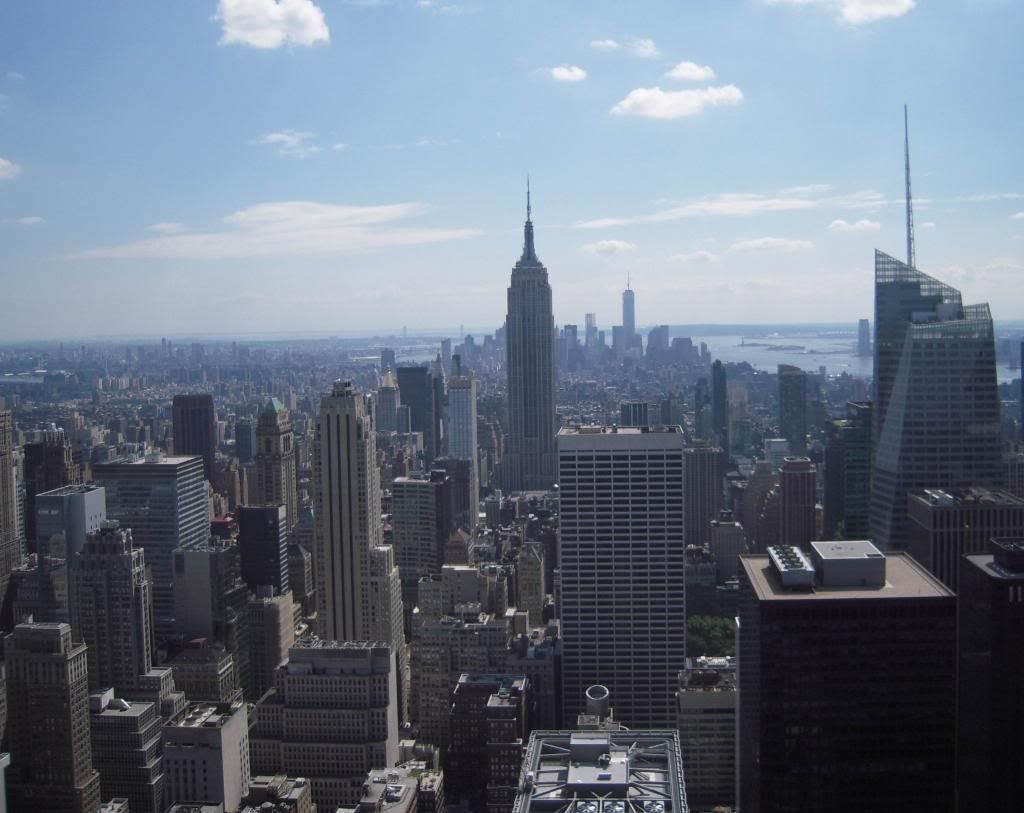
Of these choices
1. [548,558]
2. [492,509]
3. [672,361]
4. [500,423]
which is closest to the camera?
[548,558]

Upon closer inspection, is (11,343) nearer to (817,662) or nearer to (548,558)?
(548,558)

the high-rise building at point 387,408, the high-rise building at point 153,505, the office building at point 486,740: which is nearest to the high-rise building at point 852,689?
the office building at point 486,740

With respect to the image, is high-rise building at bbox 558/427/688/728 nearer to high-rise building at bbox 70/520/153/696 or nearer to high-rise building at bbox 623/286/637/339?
high-rise building at bbox 70/520/153/696

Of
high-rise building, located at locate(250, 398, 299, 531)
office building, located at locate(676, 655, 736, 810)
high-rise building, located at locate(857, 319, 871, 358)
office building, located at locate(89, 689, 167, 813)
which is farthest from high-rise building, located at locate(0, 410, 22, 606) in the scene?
high-rise building, located at locate(857, 319, 871, 358)

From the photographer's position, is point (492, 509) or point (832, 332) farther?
point (832, 332)

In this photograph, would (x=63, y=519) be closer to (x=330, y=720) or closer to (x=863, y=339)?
(x=330, y=720)

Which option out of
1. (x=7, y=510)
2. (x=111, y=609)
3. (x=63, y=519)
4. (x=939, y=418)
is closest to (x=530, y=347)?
(x=7, y=510)

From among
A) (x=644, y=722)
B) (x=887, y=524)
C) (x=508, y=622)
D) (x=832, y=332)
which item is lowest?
(x=644, y=722)

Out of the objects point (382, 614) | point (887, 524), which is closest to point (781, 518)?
point (887, 524)

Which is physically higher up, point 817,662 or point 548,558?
point 817,662
